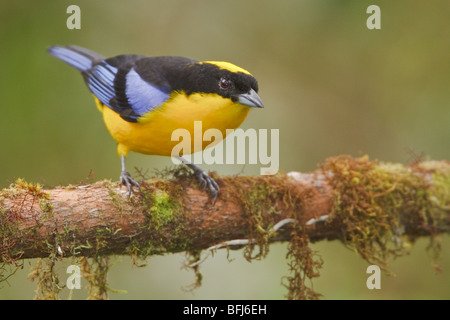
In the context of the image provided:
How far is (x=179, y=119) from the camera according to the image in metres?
3.56

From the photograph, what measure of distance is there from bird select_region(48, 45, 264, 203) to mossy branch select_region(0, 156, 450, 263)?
0.58 ft

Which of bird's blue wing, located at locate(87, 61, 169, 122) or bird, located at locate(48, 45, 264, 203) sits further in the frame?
bird's blue wing, located at locate(87, 61, 169, 122)

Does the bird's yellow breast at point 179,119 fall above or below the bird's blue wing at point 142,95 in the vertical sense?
below

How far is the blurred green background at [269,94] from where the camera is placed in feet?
19.3

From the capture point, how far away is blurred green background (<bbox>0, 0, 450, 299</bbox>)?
5.89 metres

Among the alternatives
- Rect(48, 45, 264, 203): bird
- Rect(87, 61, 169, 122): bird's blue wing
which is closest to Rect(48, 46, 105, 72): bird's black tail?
Rect(87, 61, 169, 122): bird's blue wing

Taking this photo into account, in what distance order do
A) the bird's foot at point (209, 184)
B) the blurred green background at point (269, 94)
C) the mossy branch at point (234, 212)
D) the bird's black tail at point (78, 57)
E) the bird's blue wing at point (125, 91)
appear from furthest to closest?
1. the blurred green background at point (269, 94)
2. the bird's black tail at point (78, 57)
3. the bird's blue wing at point (125, 91)
4. the bird's foot at point (209, 184)
5. the mossy branch at point (234, 212)

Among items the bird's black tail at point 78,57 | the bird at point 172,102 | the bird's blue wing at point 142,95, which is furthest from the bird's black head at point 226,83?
the bird's black tail at point 78,57

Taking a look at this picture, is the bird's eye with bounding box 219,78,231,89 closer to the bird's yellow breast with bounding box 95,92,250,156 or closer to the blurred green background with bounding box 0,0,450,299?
the bird's yellow breast with bounding box 95,92,250,156

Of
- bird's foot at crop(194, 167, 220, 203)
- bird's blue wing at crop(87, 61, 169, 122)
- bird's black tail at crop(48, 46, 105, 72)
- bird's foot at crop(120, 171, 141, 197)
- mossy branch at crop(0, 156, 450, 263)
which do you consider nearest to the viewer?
mossy branch at crop(0, 156, 450, 263)

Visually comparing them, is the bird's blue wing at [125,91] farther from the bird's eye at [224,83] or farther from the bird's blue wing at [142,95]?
the bird's eye at [224,83]

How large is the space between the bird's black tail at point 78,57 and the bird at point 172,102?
645mm

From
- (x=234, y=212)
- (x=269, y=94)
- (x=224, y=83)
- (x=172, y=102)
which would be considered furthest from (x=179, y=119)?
(x=269, y=94)

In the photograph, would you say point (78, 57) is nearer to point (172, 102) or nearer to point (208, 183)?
point (172, 102)
